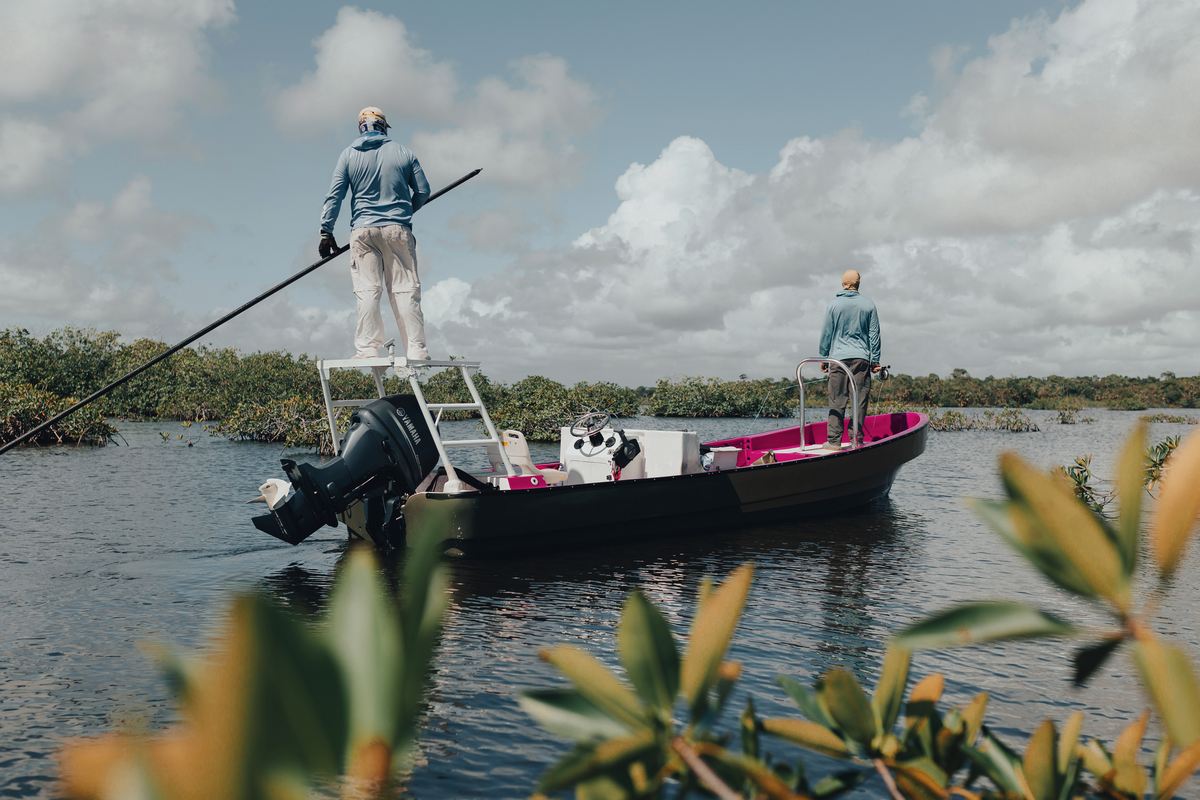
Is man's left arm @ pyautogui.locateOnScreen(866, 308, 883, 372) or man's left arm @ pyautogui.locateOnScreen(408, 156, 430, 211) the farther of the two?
man's left arm @ pyautogui.locateOnScreen(866, 308, 883, 372)

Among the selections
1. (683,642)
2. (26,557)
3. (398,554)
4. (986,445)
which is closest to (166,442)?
(26,557)

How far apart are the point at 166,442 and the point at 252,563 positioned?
21522mm

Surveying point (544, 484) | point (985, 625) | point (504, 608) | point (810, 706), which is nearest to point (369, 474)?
point (504, 608)

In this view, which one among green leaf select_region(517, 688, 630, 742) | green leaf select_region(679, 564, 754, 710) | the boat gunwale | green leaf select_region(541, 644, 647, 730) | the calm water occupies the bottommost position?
the calm water

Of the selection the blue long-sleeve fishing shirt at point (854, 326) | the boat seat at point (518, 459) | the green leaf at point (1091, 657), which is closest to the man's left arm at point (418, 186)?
the boat seat at point (518, 459)

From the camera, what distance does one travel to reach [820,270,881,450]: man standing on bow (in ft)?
36.0

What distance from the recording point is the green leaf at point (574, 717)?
939mm

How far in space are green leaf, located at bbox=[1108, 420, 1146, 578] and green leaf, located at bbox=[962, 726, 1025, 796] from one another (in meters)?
0.62

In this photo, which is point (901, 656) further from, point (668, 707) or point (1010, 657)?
point (1010, 657)

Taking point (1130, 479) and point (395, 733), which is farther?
point (1130, 479)

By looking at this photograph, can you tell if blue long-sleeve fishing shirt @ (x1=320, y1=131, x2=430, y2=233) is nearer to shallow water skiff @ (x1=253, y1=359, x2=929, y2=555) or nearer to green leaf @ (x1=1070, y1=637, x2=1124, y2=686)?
shallow water skiff @ (x1=253, y1=359, x2=929, y2=555)

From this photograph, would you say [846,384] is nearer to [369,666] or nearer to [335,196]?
[335,196]

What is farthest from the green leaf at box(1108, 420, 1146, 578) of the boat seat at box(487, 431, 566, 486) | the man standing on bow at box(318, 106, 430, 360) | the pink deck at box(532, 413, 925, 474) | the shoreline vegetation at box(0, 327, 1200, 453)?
the shoreline vegetation at box(0, 327, 1200, 453)

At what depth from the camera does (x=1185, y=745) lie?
2.72 feet
